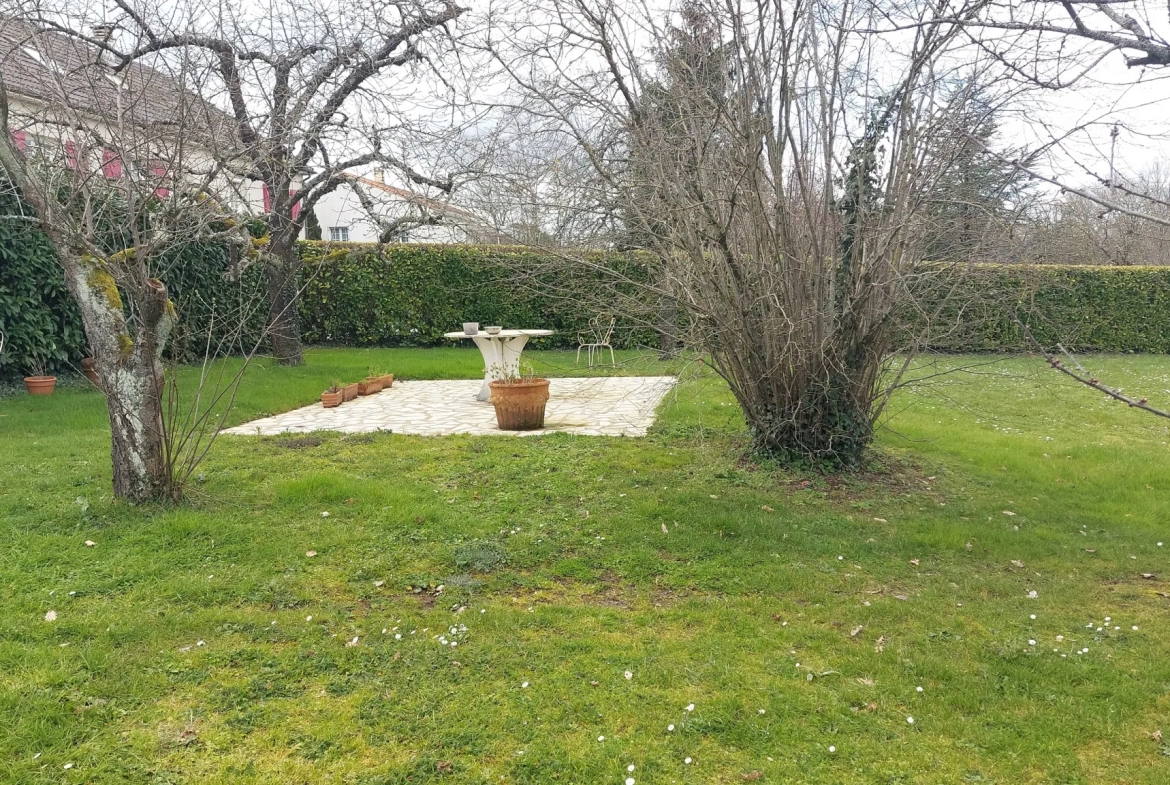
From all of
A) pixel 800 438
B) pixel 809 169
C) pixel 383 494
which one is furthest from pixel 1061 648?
pixel 383 494

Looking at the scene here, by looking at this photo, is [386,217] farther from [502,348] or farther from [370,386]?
[502,348]

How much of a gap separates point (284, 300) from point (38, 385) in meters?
3.94

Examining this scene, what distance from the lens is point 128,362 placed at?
451cm

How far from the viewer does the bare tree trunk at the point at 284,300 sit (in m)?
11.8

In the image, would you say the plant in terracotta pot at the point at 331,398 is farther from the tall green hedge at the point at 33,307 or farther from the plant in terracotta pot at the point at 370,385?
the tall green hedge at the point at 33,307

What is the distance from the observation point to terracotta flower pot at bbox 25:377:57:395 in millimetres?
8883

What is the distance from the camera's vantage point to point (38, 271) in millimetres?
9156

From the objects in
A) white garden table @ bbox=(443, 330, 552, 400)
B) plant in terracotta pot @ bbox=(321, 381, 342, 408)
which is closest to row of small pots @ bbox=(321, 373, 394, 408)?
plant in terracotta pot @ bbox=(321, 381, 342, 408)

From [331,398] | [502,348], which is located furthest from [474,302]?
[331,398]

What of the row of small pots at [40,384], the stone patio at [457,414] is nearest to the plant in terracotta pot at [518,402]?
the stone patio at [457,414]

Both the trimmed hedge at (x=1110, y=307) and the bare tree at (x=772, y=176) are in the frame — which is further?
the trimmed hedge at (x=1110, y=307)

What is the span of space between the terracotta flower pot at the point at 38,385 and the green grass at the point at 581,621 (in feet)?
10.7

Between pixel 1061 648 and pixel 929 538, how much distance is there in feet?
4.51

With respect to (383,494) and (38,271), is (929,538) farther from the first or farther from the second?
(38,271)
